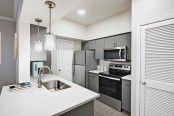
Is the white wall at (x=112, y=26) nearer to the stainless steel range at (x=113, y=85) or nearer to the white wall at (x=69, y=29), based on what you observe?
the white wall at (x=69, y=29)

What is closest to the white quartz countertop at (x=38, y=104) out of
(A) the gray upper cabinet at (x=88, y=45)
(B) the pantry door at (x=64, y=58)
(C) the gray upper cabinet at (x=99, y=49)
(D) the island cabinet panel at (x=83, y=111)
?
(D) the island cabinet panel at (x=83, y=111)

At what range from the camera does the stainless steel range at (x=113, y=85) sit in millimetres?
2363

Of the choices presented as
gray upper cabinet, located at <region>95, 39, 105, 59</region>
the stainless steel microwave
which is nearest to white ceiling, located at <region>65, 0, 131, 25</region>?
gray upper cabinet, located at <region>95, 39, 105, 59</region>

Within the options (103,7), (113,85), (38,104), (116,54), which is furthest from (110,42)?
(38,104)

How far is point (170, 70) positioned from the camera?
1.43m

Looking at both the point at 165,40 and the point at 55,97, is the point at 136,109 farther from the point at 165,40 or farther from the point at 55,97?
the point at 55,97

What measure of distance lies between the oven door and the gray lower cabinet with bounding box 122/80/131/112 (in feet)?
0.38

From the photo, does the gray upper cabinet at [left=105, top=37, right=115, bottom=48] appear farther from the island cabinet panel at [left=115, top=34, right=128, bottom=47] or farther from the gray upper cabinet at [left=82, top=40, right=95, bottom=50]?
the gray upper cabinet at [left=82, top=40, right=95, bottom=50]

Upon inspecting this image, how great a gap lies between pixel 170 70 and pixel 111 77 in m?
1.31

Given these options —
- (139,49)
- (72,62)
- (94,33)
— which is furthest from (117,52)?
(72,62)

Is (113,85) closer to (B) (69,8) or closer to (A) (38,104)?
(A) (38,104)

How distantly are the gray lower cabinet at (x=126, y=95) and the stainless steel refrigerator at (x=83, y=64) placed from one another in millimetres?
1423

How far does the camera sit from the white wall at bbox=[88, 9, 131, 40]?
8.19 ft

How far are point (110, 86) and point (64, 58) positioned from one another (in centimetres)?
200
